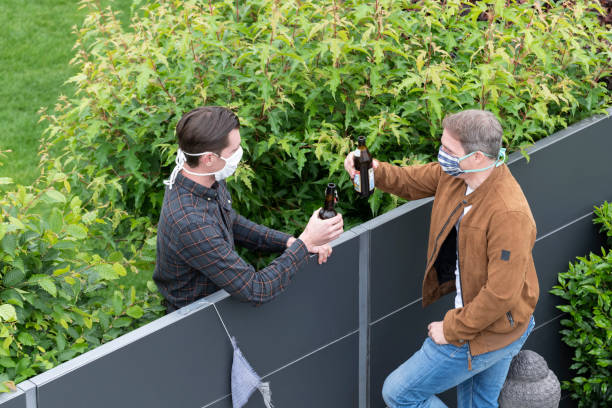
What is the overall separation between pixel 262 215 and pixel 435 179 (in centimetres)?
124

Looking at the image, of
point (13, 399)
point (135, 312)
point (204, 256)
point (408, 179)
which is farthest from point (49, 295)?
point (408, 179)

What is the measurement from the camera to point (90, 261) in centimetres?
454

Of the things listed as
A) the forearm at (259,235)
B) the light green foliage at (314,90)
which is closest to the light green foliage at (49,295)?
the forearm at (259,235)

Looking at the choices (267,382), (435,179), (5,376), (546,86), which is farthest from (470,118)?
(5,376)

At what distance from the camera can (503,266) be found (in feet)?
13.6

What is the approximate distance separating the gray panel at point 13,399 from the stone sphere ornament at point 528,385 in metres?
2.97

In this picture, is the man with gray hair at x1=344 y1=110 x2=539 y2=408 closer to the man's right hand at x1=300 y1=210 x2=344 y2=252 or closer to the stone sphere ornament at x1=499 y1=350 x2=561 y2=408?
the stone sphere ornament at x1=499 y1=350 x2=561 y2=408

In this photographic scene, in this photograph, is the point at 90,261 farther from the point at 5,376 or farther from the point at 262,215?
the point at 262,215

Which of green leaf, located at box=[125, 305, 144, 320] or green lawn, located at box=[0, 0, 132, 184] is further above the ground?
green leaf, located at box=[125, 305, 144, 320]

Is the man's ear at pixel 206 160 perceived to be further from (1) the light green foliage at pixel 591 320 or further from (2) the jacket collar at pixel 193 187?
(1) the light green foliage at pixel 591 320

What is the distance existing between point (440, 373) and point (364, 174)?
1188 mm

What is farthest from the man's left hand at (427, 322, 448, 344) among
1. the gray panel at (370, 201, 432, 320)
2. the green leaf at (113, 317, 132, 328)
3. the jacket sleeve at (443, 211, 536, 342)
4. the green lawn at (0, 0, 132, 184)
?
the green lawn at (0, 0, 132, 184)

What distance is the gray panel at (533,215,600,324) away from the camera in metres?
5.72

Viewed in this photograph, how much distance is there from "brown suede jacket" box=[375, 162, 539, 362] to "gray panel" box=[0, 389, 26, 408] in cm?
214
